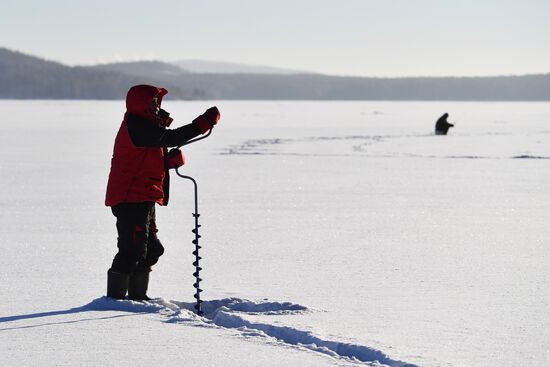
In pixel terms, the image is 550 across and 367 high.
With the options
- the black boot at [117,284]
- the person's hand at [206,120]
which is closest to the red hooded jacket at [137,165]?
the person's hand at [206,120]

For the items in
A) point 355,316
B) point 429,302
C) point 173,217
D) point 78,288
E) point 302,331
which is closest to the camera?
point 302,331

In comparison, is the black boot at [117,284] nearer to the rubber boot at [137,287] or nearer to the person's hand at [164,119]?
the rubber boot at [137,287]

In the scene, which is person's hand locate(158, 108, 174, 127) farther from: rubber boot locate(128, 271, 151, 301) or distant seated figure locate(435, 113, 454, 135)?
distant seated figure locate(435, 113, 454, 135)

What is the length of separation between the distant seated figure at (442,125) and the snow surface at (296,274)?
1493cm

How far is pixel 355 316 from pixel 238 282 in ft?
4.03

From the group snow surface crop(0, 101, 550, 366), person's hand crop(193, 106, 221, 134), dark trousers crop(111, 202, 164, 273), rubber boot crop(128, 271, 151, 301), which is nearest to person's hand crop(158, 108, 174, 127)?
person's hand crop(193, 106, 221, 134)

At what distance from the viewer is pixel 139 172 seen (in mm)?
4938

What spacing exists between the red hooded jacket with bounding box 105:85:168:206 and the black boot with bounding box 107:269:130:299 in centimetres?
41

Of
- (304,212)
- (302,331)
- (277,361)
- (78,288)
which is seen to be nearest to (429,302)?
(302,331)

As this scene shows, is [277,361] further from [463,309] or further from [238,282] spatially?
[238,282]

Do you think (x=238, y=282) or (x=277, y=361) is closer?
(x=277, y=361)

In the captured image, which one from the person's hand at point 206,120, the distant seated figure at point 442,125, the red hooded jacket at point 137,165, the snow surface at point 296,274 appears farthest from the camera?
the distant seated figure at point 442,125

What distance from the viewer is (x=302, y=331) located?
413 cm

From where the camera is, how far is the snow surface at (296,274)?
3918 mm
